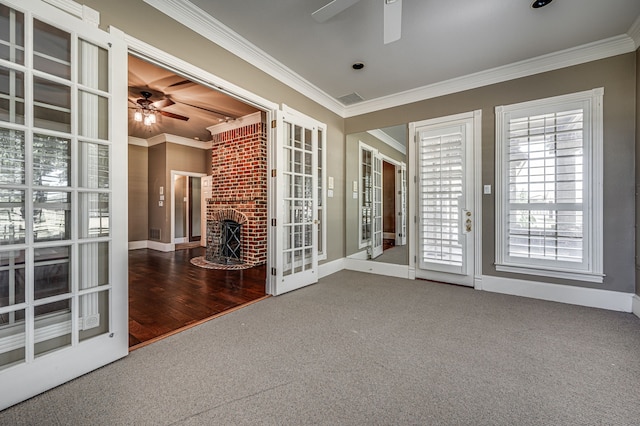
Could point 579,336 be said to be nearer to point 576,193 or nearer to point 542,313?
point 542,313

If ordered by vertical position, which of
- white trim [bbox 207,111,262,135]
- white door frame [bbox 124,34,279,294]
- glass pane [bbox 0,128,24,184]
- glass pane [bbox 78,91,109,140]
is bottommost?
glass pane [bbox 0,128,24,184]

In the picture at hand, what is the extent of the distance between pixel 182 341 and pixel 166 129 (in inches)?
211

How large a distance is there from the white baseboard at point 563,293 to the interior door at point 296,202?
7.65 feet

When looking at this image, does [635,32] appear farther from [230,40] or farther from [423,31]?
[230,40]

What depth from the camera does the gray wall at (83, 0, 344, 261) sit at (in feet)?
6.42

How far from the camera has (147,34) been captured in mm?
2066

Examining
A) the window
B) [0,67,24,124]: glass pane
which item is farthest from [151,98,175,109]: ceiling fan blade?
the window

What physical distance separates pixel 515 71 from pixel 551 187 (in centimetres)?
147

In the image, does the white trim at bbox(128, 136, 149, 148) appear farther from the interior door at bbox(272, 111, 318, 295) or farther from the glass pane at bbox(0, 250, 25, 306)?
the glass pane at bbox(0, 250, 25, 306)

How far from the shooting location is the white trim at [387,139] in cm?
518

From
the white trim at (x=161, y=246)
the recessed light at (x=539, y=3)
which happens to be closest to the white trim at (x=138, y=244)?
the white trim at (x=161, y=246)

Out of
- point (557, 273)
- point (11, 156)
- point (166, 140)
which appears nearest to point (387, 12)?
point (11, 156)

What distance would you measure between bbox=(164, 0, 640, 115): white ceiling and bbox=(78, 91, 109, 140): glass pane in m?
0.98

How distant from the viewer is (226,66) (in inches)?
106
